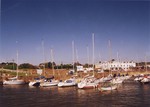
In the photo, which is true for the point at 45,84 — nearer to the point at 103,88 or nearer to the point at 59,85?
the point at 59,85

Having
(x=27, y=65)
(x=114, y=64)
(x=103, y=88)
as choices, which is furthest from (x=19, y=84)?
(x=114, y=64)

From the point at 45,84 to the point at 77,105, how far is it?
2552 cm

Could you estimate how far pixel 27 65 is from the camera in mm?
110375

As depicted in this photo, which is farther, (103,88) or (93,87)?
(93,87)

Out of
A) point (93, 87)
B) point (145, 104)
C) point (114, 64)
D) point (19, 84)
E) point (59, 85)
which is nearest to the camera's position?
point (145, 104)

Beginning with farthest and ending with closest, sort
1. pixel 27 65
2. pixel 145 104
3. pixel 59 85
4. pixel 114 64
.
Answer: pixel 114 64
pixel 27 65
pixel 59 85
pixel 145 104

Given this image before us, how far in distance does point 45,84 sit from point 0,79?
24935 mm

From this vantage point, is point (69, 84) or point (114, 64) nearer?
point (69, 84)

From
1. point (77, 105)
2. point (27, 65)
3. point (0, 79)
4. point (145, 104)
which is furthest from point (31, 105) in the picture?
point (27, 65)

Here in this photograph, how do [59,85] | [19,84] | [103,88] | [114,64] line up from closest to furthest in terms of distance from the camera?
[103,88], [59,85], [19,84], [114,64]

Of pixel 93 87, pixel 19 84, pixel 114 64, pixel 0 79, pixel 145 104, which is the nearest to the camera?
pixel 145 104

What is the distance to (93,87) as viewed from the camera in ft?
146

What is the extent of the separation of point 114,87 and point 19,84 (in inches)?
1121

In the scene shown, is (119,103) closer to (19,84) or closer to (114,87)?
(114,87)
